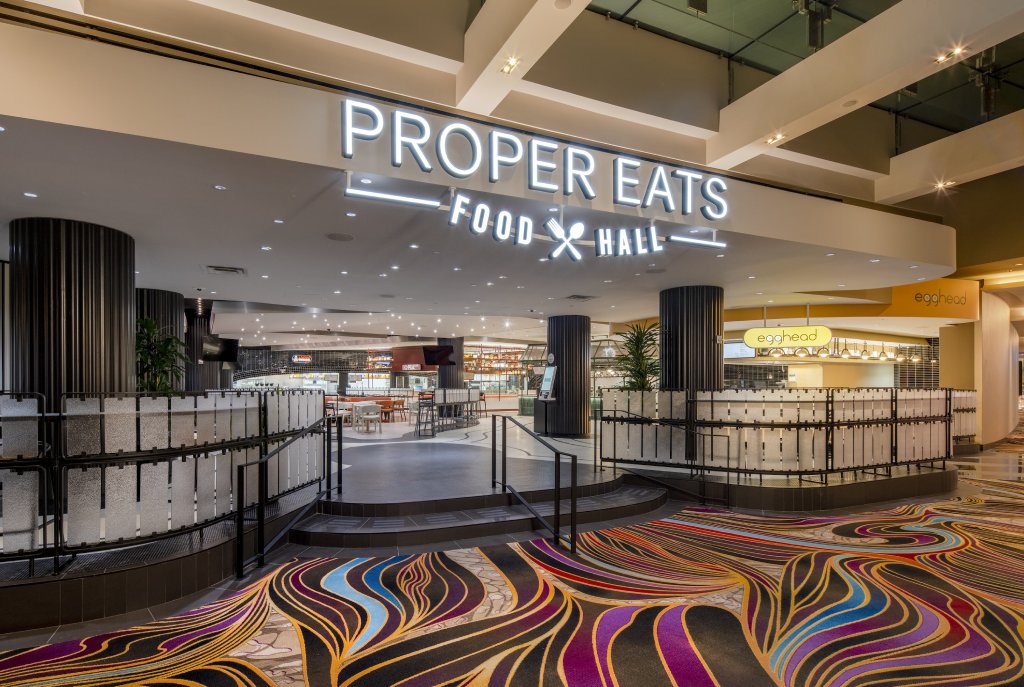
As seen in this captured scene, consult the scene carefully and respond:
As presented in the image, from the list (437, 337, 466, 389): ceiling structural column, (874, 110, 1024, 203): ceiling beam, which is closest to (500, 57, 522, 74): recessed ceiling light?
(874, 110, 1024, 203): ceiling beam

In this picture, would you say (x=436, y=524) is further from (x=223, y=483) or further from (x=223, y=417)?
(x=223, y=417)

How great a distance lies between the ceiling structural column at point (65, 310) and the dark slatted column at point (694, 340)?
8888 mm

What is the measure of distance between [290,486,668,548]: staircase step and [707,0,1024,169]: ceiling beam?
15.7ft

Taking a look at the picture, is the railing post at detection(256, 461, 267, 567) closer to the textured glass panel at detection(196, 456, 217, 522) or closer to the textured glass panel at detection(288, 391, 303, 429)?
the textured glass panel at detection(196, 456, 217, 522)

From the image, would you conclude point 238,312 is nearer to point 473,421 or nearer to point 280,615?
point 473,421

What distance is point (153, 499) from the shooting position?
13.1 feet

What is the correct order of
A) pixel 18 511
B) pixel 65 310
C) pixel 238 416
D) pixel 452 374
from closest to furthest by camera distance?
pixel 18 511 < pixel 238 416 < pixel 65 310 < pixel 452 374

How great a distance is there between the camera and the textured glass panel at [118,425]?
3.89m

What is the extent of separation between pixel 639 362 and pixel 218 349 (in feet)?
49.2

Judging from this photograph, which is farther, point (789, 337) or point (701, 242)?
point (789, 337)

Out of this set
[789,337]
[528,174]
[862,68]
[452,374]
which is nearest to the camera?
[862,68]

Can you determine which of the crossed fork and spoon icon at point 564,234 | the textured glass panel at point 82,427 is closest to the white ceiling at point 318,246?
the crossed fork and spoon icon at point 564,234

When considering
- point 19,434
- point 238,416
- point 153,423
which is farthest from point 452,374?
point 19,434

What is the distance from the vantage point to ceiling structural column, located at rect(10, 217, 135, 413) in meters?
5.72
